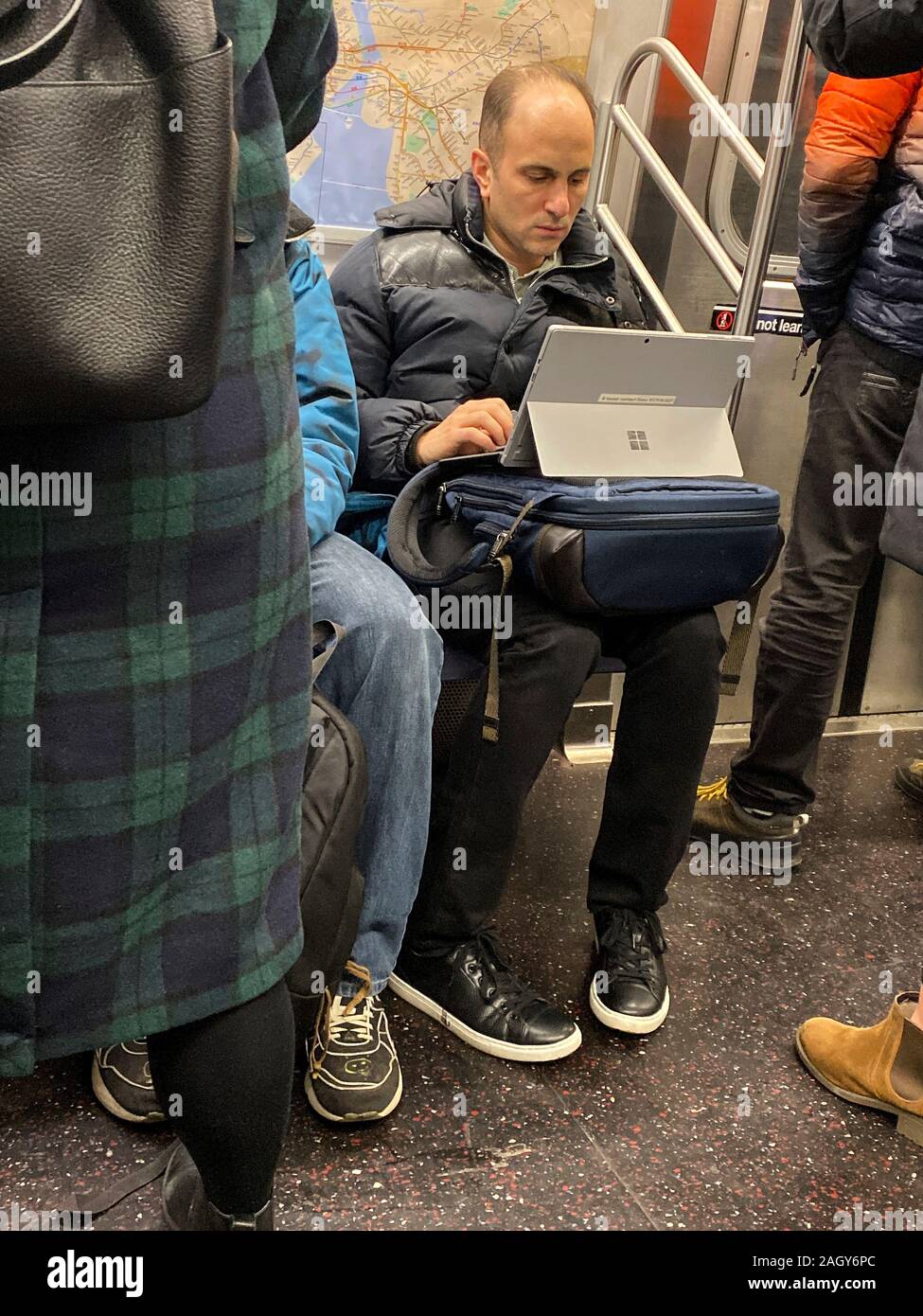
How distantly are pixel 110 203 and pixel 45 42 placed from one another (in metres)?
0.09

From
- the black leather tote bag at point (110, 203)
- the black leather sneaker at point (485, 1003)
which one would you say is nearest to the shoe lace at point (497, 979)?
the black leather sneaker at point (485, 1003)

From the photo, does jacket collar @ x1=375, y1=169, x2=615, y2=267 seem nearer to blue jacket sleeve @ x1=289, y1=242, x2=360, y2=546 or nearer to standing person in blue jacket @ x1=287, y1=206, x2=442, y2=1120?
blue jacket sleeve @ x1=289, y1=242, x2=360, y2=546

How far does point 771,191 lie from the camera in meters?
2.62

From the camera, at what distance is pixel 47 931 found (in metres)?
0.90

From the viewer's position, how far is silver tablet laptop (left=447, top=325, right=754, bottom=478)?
6.35ft

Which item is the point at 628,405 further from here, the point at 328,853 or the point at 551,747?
the point at 328,853

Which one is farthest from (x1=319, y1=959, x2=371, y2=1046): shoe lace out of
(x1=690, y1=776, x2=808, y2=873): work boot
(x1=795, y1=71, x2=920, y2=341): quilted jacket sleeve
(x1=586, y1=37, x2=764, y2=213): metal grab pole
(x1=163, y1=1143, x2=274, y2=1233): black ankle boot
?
(x1=586, y1=37, x2=764, y2=213): metal grab pole

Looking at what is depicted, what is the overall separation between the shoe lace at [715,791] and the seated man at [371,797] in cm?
118

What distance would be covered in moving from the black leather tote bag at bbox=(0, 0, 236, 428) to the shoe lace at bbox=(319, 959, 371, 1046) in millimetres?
1250

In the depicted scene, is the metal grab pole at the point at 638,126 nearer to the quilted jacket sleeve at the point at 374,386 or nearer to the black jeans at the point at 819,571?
the black jeans at the point at 819,571

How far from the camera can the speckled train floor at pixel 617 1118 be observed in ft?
5.32
